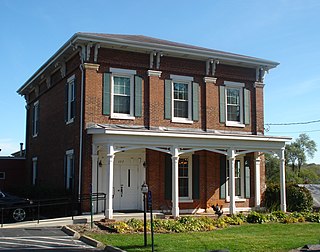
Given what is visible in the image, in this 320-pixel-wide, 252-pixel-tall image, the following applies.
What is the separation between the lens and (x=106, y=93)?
20547mm

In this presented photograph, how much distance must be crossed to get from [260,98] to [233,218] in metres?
→ 7.64

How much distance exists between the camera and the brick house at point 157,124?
65.6 ft

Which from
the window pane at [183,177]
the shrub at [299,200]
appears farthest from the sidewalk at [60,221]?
the shrub at [299,200]

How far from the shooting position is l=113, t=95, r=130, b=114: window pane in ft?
68.6

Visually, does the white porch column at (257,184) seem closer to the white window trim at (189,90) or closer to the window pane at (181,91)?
the white window trim at (189,90)

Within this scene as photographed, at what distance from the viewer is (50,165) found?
24891 millimetres

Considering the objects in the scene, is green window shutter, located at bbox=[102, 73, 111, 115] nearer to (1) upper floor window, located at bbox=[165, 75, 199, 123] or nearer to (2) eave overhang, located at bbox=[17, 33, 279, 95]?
(2) eave overhang, located at bbox=[17, 33, 279, 95]

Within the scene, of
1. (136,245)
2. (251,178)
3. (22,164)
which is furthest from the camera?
(22,164)

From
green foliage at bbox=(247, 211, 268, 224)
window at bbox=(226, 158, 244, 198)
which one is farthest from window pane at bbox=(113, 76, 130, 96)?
green foliage at bbox=(247, 211, 268, 224)

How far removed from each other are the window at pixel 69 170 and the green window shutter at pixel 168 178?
4098 mm

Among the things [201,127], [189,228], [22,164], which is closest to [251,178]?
[201,127]

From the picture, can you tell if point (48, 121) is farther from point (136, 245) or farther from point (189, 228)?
point (136, 245)

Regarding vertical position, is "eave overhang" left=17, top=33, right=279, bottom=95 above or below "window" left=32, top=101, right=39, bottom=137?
above

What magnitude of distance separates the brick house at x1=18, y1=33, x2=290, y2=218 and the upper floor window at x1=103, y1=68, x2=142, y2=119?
44 mm
